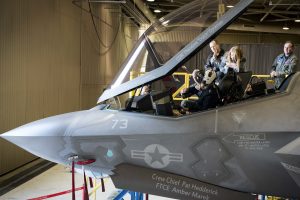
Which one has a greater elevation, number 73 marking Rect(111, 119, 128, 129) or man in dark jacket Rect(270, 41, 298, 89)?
man in dark jacket Rect(270, 41, 298, 89)

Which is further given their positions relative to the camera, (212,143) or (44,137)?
(44,137)

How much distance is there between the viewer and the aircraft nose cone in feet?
11.5

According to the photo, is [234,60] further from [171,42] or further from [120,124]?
[120,124]

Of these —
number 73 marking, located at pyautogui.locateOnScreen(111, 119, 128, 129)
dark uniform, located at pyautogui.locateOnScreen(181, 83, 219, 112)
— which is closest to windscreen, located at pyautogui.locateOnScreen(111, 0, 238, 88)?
number 73 marking, located at pyautogui.locateOnScreen(111, 119, 128, 129)

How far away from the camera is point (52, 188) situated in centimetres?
710

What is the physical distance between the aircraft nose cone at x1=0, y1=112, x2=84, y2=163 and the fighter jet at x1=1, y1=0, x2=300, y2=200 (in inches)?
0.4

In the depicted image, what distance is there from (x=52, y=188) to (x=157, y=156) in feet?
14.8

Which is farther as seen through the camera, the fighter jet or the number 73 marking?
the number 73 marking

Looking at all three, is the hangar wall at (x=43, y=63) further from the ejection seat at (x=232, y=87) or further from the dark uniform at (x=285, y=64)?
the dark uniform at (x=285, y=64)

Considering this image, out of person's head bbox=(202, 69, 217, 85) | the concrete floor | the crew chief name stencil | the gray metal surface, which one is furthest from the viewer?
the concrete floor

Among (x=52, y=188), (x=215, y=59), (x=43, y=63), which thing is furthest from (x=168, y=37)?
(x=43, y=63)

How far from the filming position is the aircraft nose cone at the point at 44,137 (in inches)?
138

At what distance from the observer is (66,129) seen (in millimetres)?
3523

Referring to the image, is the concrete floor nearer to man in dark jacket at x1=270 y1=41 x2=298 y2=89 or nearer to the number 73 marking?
the number 73 marking
